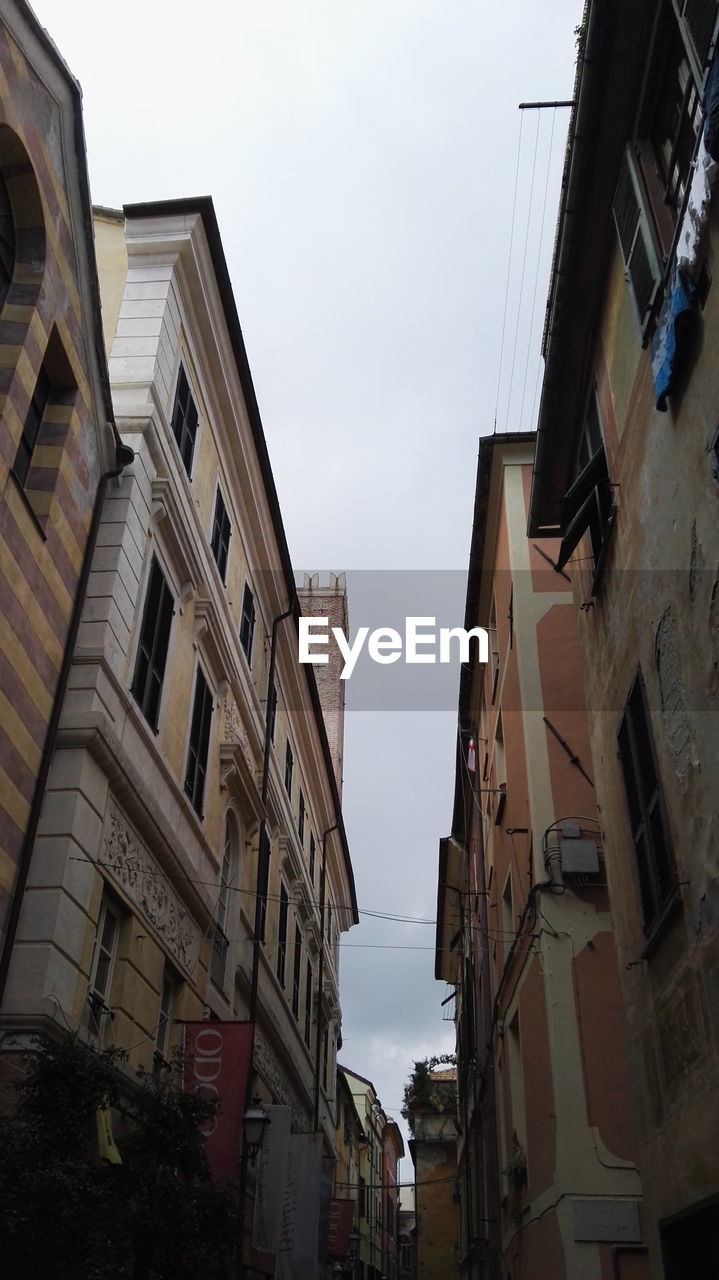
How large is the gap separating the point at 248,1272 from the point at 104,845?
10.7 metres

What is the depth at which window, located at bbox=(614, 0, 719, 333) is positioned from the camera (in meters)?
7.00

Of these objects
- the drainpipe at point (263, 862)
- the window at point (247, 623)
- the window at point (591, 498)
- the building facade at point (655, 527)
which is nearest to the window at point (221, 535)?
the window at point (247, 623)

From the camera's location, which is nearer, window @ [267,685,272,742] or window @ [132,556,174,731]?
window @ [132,556,174,731]

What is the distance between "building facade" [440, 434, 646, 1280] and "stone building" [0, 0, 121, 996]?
568 cm

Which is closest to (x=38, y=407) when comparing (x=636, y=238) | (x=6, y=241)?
(x=6, y=241)

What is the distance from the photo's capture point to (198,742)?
15953mm

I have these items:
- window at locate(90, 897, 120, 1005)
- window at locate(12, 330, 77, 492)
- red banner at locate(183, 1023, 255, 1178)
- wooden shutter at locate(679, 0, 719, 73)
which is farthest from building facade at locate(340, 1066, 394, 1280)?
wooden shutter at locate(679, 0, 719, 73)

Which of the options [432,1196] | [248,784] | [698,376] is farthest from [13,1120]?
[432,1196]

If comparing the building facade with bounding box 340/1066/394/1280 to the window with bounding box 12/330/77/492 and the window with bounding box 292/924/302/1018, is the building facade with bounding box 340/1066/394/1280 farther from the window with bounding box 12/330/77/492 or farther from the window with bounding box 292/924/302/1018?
the window with bounding box 12/330/77/492

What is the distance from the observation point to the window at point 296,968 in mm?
25953

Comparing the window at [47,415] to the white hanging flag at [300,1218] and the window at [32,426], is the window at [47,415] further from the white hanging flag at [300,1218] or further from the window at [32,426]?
the white hanging flag at [300,1218]

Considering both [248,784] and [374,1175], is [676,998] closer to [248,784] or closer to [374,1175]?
[248,784]

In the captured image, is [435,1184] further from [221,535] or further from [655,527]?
[655,527]

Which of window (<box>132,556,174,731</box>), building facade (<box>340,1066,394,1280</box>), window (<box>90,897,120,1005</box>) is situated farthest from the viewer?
building facade (<box>340,1066,394,1280</box>)
